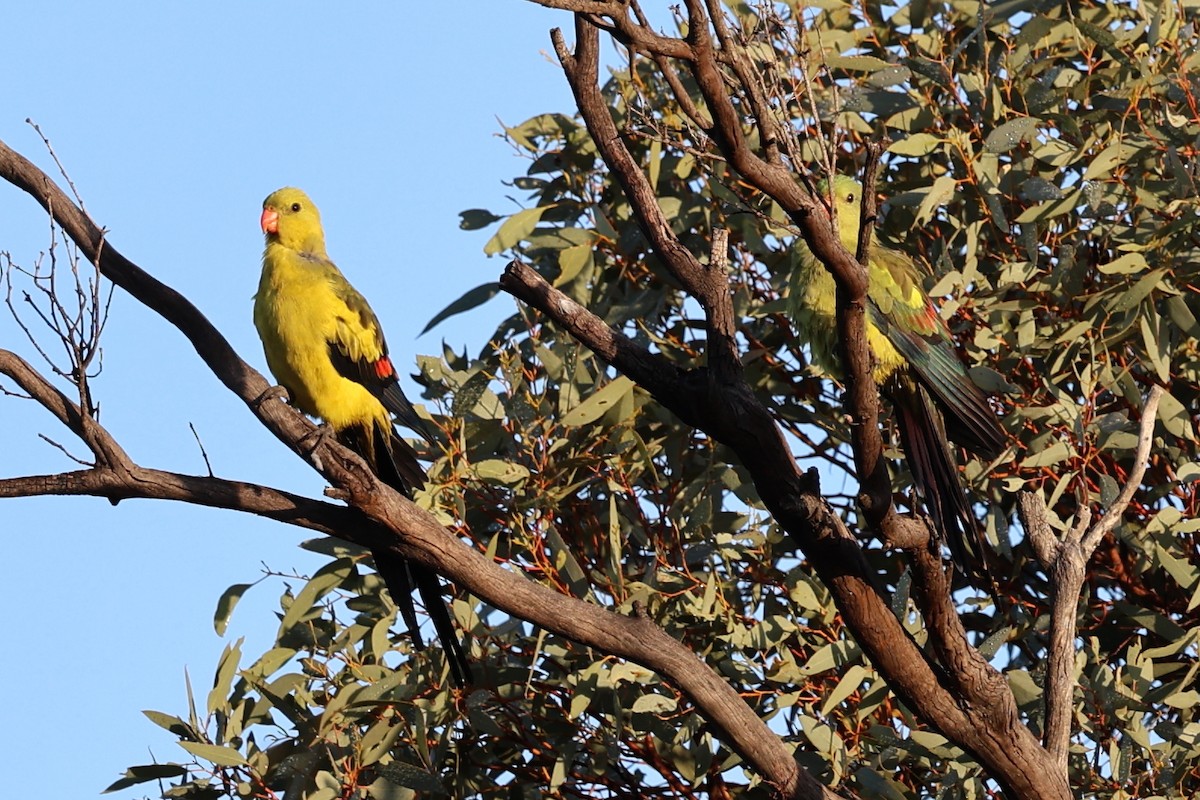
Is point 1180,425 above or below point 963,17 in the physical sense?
below

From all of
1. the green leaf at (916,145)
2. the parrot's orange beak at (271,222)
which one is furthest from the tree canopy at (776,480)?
the parrot's orange beak at (271,222)

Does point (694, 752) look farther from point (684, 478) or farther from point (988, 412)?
point (988, 412)

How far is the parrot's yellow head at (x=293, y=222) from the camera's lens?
4.24 m

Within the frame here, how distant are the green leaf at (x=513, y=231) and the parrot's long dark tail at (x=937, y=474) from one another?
1100mm

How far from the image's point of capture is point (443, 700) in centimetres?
352

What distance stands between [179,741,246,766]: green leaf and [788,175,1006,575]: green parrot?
1663 mm

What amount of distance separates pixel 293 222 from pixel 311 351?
0.59 m

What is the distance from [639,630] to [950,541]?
768mm

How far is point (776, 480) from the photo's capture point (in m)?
3.09

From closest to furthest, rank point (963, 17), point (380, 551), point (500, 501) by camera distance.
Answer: point (380, 551)
point (500, 501)
point (963, 17)

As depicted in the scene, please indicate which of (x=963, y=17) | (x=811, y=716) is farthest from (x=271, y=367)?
(x=963, y=17)

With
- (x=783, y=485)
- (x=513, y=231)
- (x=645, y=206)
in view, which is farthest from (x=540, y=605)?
(x=513, y=231)

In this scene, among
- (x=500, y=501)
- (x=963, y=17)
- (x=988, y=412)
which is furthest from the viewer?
(x=963, y=17)

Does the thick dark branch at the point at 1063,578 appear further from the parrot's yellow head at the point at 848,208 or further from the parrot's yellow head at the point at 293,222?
the parrot's yellow head at the point at 293,222
